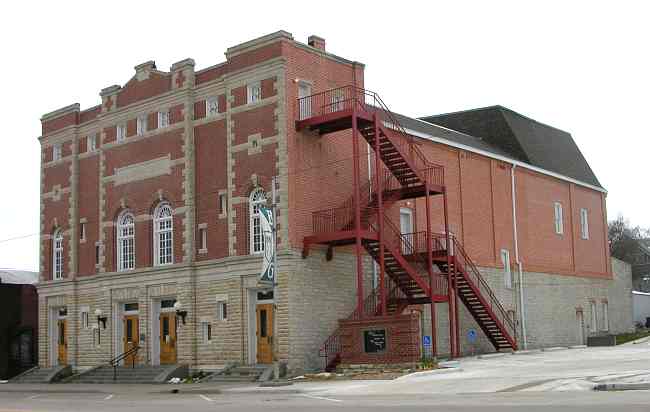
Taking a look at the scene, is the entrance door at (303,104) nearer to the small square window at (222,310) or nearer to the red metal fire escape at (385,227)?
the red metal fire escape at (385,227)

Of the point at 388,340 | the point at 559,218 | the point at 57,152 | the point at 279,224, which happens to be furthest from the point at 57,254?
the point at 559,218

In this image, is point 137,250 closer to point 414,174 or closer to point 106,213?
point 106,213

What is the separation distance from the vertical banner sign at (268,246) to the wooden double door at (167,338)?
934 cm

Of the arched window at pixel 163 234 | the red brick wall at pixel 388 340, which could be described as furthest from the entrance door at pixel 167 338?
the red brick wall at pixel 388 340

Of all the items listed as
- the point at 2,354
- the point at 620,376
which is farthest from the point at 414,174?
the point at 2,354

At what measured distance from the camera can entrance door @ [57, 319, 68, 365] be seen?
44197mm

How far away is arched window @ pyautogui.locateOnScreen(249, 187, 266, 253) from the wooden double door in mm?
5635

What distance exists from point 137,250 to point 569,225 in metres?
25.1

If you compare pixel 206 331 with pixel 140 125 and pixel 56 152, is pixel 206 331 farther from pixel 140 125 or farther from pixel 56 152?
pixel 56 152

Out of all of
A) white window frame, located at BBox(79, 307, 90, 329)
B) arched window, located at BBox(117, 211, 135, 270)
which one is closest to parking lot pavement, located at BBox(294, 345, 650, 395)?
arched window, located at BBox(117, 211, 135, 270)

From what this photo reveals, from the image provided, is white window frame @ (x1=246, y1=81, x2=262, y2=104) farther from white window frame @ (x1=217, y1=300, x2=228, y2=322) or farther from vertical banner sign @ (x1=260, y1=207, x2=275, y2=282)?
white window frame @ (x1=217, y1=300, x2=228, y2=322)

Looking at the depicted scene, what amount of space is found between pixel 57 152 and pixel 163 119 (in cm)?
865

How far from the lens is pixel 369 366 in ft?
105

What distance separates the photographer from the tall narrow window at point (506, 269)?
152ft
